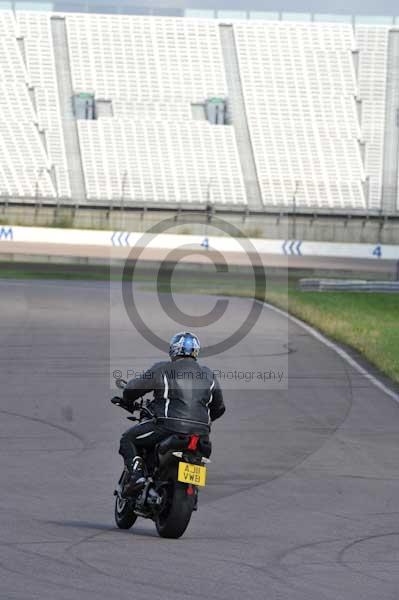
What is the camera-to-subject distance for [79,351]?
66.9ft

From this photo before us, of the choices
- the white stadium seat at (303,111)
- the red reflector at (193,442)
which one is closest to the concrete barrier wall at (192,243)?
the white stadium seat at (303,111)

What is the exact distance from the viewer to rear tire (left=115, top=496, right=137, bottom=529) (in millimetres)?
8305

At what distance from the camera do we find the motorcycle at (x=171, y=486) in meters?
7.84

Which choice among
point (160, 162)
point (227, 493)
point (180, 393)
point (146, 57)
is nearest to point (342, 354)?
point (227, 493)

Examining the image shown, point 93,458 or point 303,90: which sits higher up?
point 303,90

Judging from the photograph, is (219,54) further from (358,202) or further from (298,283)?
(298,283)

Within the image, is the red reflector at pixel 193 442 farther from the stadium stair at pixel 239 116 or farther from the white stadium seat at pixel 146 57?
the white stadium seat at pixel 146 57

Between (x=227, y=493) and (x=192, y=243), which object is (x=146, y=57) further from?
(x=227, y=493)

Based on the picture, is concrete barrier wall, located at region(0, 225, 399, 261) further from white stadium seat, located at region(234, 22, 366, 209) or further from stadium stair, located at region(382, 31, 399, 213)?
stadium stair, located at region(382, 31, 399, 213)

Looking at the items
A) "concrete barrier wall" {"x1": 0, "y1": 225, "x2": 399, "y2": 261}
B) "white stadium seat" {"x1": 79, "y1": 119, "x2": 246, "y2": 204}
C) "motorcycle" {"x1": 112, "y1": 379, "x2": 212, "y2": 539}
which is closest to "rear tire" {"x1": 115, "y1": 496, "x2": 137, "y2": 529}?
"motorcycle" {"x1": 112, "y1": 379, "x2": 212, "y2": 539}

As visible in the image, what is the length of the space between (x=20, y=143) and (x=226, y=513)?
51.4 metres

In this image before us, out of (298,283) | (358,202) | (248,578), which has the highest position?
(358,202)

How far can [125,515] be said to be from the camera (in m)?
8.34

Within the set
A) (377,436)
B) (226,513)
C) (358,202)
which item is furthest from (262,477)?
(358,202)
